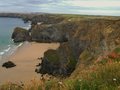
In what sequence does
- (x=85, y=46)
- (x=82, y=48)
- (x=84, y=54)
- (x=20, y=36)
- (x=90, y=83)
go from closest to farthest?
(x=90, y=83) < (x=84, y=54) < (x=85, y=46) < (x=82, y=48) < (x=20, y=36)

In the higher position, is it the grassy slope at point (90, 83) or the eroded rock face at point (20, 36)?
the grassy slope at point (90, 83)

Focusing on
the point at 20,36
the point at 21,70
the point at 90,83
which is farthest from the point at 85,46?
the point at 20,36

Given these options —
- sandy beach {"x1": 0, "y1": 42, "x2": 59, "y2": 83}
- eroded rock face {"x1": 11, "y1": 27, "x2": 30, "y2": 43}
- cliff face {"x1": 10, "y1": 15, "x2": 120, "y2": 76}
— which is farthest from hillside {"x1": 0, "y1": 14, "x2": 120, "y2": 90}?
sandy beach {"x1": 0, "y1": 42, "x2": 59, "y2": 83}

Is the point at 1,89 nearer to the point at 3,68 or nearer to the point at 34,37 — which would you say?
the point at 3,68

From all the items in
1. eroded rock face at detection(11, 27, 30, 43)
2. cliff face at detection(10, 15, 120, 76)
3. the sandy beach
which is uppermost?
cliff face at detection(10, 15, 120, 76)

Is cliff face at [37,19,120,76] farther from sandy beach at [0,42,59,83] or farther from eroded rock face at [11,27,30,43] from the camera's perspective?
eroded rock face at [11,27,30,43]

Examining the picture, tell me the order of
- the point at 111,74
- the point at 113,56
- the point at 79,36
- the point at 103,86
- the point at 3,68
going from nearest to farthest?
the point at 103,86 → the point at 111,74 → the point at 113,56 → the point at 3,68 → the point at 79,36

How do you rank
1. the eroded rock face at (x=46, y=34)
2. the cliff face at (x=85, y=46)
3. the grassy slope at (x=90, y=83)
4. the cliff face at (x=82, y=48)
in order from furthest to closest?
the eroded rock face at (x=46, y=34) → the cliff face at (x=82, y=48) → the cliff face at (x=85, y=46) → the grassy slope at (x=90, y=83)

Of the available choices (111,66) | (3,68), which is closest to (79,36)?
(3,68)

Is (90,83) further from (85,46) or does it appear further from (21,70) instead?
(21,70)

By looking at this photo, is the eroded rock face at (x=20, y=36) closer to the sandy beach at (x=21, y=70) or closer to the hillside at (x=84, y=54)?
the hillside at (x=84, y=54)

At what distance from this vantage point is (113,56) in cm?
1648

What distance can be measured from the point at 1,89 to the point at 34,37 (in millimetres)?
103698

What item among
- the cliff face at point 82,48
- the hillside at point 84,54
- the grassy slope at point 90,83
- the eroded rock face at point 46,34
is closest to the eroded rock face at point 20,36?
the hillside at point 84,54
